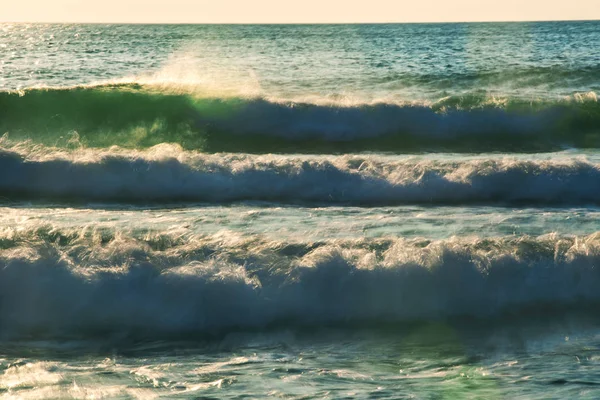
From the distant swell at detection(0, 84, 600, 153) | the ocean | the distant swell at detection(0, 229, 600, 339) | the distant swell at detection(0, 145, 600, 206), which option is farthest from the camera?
the distant swell at detection(0, 84, 600, 153)

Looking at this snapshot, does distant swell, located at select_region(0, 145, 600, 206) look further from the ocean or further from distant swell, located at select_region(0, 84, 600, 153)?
distant swell, located at select_region(0, 84, 600, 153)

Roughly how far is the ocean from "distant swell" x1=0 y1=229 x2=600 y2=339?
0.02 m

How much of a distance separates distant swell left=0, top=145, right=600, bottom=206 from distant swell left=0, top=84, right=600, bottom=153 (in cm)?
349

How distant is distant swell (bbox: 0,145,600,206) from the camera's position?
1309 centimetres

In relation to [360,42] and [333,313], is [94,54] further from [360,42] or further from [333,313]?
[333,313]

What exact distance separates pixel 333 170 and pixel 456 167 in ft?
6.77

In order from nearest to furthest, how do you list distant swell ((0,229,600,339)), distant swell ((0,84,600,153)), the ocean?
1. the ocean
2. distant swell ((0,229,600,339))
3. distant swell ((0,84,600,153))

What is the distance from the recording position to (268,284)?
792 centimetres

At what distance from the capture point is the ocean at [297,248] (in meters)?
6.48

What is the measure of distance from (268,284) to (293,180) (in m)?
5.79

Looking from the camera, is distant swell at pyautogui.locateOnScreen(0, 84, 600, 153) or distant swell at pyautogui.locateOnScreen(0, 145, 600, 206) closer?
distant swell at pyautogui.locateOnScreen(0, 145, 600, 206)

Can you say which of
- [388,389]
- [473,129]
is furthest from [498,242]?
[473,129]

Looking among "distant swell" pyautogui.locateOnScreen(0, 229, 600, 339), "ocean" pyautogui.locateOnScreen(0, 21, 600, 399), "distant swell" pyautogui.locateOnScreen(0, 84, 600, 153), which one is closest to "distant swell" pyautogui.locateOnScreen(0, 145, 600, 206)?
"ocean" pyautogui.locateOnScreen(0, 21, 600, 399)

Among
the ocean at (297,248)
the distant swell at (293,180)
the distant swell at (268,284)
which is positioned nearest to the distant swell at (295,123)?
the ocean at (297,248)
